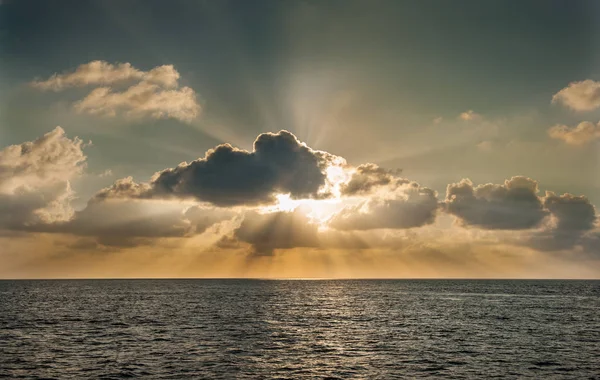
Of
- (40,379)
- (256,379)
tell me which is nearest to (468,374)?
(256,379)

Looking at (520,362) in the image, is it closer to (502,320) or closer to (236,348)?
(236,348)

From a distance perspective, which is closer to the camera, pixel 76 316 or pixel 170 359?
pixel 170 359

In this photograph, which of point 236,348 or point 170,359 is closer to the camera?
point 170,359

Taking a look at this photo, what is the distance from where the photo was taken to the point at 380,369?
167ft

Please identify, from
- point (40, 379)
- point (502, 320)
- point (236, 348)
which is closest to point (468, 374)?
point (236, 348)

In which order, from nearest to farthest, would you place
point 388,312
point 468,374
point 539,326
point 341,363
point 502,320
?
1. point 468,374
2. point 341,363
3. point 539,326
4. point 502,320
5. point 388,312

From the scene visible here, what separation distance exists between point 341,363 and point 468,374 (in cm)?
1319

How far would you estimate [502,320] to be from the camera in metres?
97.0

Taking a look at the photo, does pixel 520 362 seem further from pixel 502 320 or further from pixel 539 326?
pixel 502 320

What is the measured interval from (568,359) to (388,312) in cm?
5965

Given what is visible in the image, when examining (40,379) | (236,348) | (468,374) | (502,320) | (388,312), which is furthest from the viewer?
(388,312)

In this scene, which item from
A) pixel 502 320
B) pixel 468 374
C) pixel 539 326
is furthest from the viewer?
pixel 502 320

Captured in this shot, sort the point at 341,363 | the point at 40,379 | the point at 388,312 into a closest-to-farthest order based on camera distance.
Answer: the point at 40,379
the point at 341,363
the point at 388,312

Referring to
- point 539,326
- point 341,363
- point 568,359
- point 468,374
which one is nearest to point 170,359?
point 341,363
